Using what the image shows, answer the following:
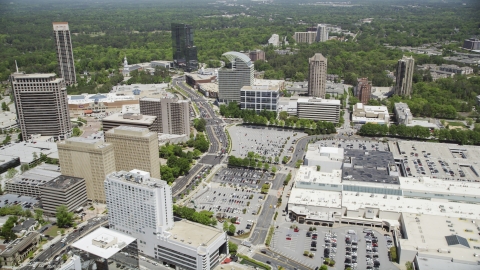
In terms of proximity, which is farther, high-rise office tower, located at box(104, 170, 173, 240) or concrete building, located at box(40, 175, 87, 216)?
concrete building, located at box(40, 175, 87, 216)

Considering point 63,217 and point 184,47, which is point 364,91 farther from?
point 63,217

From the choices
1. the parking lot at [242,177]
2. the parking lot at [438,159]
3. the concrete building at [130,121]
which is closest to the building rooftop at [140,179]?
the parking lot at [242,177]

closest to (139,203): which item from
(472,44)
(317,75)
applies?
(317,75)

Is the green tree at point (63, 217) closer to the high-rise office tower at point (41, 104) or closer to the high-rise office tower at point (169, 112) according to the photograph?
the high-rise office tower at point (169, 112)

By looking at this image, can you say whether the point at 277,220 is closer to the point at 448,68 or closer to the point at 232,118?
the point at 232,118

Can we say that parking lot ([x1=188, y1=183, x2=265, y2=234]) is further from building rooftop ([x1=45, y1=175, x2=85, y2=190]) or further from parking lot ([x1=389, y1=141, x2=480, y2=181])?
parking lot ([x1=389, y1=141, x2=480, y2=181])

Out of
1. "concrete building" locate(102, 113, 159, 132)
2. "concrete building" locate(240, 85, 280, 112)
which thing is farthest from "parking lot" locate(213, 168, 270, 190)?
"concrete building" locate(240, 85, 280, 112)
